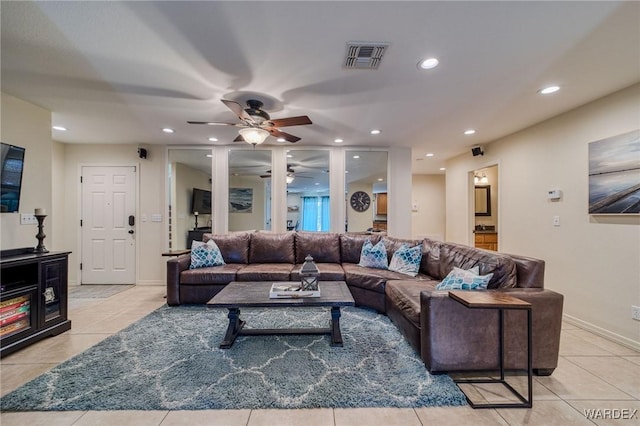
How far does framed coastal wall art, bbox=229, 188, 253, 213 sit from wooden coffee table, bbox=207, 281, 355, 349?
97.3 inches

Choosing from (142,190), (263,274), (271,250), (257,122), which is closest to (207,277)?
(263,274)

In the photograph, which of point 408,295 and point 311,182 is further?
point 311,182

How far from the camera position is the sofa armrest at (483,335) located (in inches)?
79.4

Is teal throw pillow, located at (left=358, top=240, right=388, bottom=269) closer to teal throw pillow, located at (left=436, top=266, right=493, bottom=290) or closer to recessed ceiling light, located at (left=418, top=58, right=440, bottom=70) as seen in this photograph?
teal throw pillow, located at (left=436, top=266, right=493, bottom=290)

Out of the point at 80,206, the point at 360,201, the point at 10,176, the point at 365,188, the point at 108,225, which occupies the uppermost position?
the point at 365,188

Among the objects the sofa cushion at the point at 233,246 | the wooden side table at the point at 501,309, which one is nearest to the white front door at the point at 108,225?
the sofa cushion at the point at 233,246

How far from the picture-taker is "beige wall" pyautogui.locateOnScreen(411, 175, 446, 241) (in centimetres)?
855

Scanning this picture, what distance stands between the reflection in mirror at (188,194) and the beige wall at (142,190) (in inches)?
6.6

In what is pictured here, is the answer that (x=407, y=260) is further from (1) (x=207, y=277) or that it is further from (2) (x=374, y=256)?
(1) (x=207, y=277)

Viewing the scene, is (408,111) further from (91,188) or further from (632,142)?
(91,188)

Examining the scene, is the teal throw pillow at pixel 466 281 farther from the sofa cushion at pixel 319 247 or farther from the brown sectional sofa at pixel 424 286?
the sofa cushion at pixel 319 247

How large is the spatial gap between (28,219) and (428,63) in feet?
14.4

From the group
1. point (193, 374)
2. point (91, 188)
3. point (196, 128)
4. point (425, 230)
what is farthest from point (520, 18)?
point (425, 230)

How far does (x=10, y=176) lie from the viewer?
105 inches
